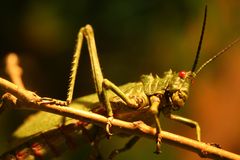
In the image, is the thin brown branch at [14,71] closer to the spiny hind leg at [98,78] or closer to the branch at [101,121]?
the spiny hind leg at [98,78]

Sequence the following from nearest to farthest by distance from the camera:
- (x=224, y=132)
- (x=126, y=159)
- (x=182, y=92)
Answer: (x=182, y=92), (x=126, y=159), (x=224, y=132)

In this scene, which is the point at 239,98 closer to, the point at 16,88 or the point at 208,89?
the point at 208,89

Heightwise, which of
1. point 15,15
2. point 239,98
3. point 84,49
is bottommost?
point 239,98

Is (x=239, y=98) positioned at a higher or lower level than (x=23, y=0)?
A: lower

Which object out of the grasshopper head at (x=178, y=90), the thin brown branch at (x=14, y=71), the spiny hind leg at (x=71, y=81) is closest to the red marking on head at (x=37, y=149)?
the spiny hind leg at (x=71, y=81)

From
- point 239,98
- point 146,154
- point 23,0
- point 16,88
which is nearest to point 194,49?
point 239,98

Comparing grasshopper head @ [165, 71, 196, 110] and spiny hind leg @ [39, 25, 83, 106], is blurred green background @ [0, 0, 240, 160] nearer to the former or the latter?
spiny hind leg @ [39, 25, 83, 106]

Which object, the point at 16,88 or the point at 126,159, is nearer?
the point at 16,88

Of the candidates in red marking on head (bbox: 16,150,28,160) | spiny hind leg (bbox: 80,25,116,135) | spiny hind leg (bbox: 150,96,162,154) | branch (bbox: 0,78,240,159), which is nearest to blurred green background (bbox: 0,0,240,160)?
spiny hind leg (bbox: 80,25,116,135)
